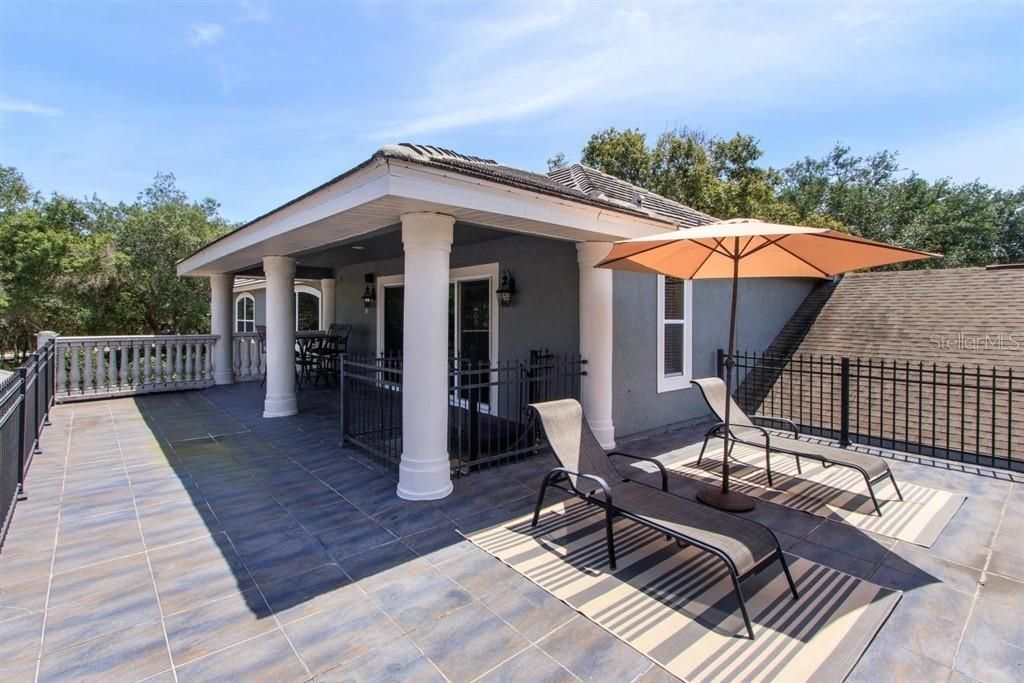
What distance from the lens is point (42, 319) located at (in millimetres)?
18203

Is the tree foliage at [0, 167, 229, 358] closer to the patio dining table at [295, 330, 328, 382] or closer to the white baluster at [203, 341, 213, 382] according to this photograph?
the white baluster at [203, 341, 213, 382]

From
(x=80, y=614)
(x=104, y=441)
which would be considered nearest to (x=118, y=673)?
(x=80, y=614)

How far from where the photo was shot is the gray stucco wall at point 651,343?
21.3 feet

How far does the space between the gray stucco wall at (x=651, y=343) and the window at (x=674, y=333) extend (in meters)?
0.12

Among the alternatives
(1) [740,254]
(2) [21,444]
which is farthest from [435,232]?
(2) [21,444]

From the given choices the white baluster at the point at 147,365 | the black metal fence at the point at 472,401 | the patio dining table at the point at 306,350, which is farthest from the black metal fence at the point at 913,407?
the white baluster at the point at 147,365

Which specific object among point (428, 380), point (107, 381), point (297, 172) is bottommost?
point (107, 381)

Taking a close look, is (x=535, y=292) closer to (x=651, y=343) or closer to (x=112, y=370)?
(x=651, y=343)

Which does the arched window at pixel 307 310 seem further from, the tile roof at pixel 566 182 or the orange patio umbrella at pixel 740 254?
the orange patio umbrella at pixel 740 254

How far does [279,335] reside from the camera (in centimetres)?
771

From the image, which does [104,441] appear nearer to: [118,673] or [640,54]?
[118,673]

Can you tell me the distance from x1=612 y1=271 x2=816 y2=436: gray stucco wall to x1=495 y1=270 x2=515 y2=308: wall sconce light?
168cm

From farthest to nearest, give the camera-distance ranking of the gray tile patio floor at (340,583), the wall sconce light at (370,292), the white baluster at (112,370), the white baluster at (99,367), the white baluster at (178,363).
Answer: the wall sconce light at (370,292) < the white baluster at (178,363) < the white baluster at (112,370) < the white baluster at (99,367) < the gray tile patio floor at (340,583)

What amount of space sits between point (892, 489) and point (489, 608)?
4541 mm
